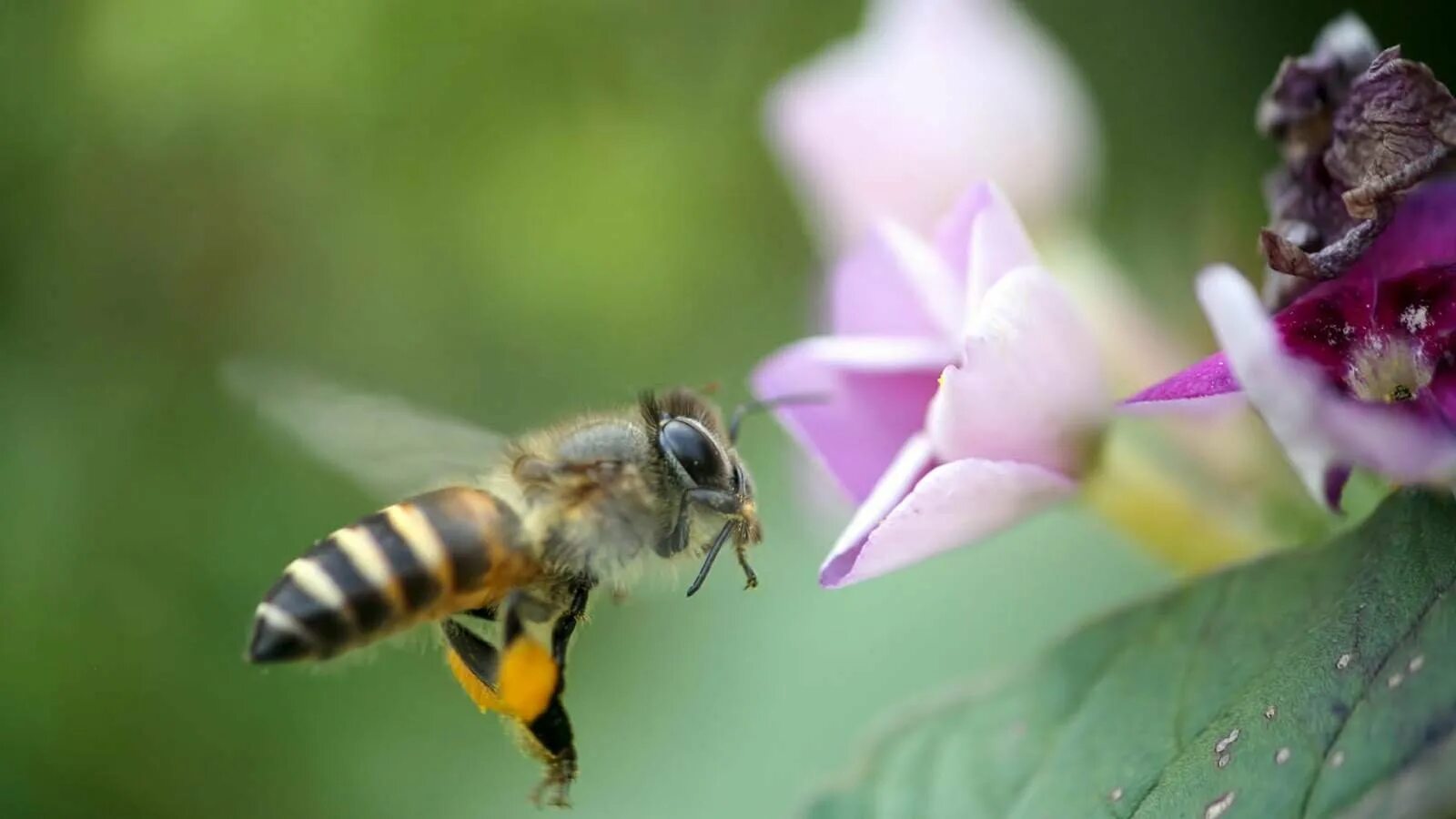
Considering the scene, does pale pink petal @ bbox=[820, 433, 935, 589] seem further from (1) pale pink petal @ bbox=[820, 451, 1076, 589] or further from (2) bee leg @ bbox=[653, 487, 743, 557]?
(2) bee leg @ bbox=[653, 487, 743, 557]

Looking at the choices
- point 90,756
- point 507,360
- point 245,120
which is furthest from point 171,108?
point 90,756

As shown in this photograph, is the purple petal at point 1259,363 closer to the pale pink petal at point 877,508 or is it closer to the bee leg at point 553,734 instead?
the pale pink petal at point 877,508

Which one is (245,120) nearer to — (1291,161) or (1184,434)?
(1184,434)

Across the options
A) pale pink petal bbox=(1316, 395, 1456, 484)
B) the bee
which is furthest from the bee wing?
pale pink petal bbox=(1316, 395, 1456, 484)

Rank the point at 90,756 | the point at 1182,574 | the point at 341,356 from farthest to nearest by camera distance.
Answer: the point at 341,356 < the point at 90,756 < the point at 1182,574

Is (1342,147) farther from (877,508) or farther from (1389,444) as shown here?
(877,508)

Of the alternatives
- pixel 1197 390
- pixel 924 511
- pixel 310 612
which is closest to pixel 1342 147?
pixel 1197 390

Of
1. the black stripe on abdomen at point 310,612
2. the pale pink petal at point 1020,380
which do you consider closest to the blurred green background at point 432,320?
the pale pink petal at point 1020,380
